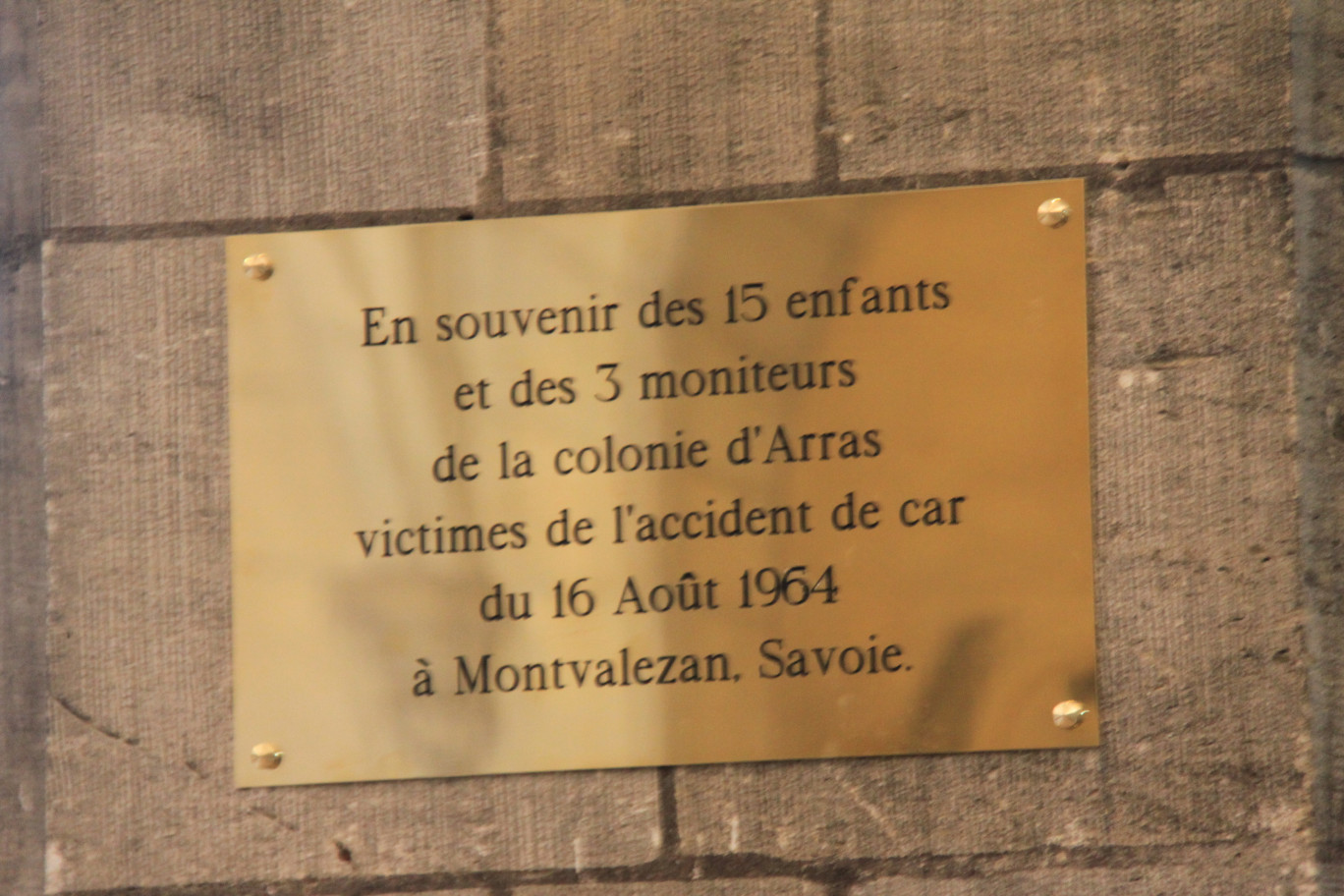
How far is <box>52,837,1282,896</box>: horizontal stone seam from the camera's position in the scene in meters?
1.39

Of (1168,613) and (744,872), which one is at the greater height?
(1168,613)

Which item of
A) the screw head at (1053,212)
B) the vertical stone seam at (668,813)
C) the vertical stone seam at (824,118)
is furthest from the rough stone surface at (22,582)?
the screw head at (1053,212)

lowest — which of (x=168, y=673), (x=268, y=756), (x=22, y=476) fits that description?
(x=268, y=756)

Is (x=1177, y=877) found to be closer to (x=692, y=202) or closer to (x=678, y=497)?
(x=678, y=497)

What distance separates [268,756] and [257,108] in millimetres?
949

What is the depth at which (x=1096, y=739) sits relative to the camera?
1.39 metres

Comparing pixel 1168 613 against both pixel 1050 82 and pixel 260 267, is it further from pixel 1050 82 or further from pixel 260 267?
pixel 260 267

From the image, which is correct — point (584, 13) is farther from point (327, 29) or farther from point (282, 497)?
point (282, 497)

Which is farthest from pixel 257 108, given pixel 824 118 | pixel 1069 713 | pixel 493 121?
pixel 1069 713

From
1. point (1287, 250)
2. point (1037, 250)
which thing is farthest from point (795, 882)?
point (1287, 250)

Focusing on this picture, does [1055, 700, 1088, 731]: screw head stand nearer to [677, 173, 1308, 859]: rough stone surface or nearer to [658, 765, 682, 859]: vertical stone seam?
[677, 173, 1308, 859]: rough stone surface

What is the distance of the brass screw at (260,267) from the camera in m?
1.45

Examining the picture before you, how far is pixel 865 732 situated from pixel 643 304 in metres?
0.69

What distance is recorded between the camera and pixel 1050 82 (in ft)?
4.68
